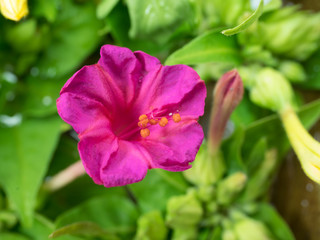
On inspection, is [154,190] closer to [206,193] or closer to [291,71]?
[206,193]

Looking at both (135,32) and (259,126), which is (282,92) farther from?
(135,32)

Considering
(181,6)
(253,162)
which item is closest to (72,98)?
(181,6)

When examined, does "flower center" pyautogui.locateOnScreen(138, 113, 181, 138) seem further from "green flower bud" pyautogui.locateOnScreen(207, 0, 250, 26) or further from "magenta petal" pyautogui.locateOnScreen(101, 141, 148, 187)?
"green flower bud" pyautogui.locateOnScreen(207, 0, 250, 26)

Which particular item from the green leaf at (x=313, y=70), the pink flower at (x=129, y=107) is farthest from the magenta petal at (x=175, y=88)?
the green leaf at (x=313, y=70)

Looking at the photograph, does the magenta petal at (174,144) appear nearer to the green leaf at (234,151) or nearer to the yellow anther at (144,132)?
the yellow anther at (144,132)

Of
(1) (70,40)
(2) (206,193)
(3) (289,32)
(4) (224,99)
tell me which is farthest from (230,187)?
(1) (70,40)
